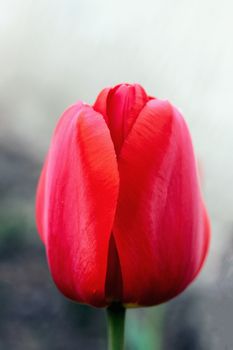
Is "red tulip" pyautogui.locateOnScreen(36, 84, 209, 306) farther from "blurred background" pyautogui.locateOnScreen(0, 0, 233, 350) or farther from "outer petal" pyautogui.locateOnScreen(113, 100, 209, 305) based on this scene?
"blurred background" pyautogui.locateOnScreen(0, 0, 233, 350)

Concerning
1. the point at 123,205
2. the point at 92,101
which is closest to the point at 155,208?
the point at 123,205

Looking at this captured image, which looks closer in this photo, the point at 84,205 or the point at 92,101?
the point at 84,205

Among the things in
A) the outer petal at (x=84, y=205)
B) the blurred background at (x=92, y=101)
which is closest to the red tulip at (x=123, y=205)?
the outer petal at (x=84, y=205)

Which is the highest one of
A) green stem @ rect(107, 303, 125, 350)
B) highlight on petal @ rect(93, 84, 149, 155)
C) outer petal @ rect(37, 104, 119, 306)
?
highlight on petal @ rect(93, 84, 149, 155)

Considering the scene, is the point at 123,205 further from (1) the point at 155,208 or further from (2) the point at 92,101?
(2) the point at 92,101

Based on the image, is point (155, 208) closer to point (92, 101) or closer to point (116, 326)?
point (116, 326)

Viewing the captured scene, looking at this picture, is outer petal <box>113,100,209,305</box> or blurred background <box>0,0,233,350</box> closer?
outer petal <box>113,100,209,305</box>

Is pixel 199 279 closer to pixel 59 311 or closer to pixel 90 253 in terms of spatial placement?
pixel 59 311

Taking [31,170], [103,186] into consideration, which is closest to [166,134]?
[103,186]

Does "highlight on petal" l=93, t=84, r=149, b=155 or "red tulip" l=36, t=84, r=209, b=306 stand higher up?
"highlight on petal" l=93, t=84, r=149, b=155

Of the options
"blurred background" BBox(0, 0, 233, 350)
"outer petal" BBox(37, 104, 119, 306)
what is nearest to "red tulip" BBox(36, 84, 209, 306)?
"outer petal" BBox(37, 104, 119, 306)
